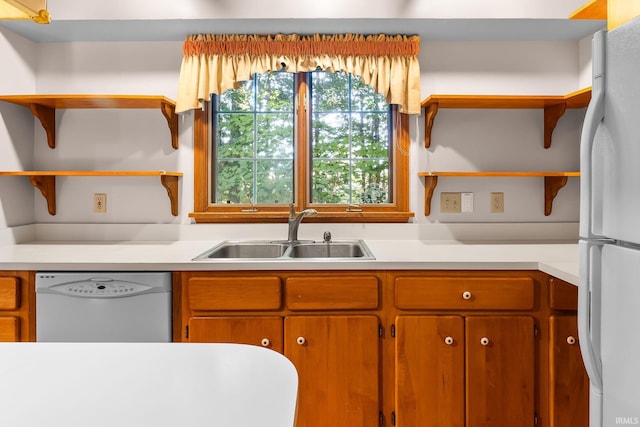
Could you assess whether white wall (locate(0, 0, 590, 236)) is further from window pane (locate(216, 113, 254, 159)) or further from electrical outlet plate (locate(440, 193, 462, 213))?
window pane (locate(216, 113, 254, 159))

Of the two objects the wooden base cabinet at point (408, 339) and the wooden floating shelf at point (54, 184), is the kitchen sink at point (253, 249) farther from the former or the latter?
the wooden base cabinet at point (408, 339)

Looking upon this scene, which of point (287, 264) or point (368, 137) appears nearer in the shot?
point (287, 264)

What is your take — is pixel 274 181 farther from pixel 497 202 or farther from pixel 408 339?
pixel 497 202

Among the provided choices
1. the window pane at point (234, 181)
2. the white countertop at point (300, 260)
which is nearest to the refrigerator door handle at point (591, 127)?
the white countertop at point (300, 260)

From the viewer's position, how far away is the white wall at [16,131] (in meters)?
2.27

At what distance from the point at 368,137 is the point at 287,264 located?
1084mm

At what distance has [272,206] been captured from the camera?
252cm

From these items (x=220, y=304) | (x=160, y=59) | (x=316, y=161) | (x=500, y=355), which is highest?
(x=160, y=59)

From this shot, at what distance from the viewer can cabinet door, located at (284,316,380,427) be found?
71.1 inches

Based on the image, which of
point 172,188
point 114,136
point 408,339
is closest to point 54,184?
point 114,136

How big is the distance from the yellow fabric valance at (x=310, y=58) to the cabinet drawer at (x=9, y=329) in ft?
4.39

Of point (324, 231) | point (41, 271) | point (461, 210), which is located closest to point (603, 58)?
point (461, 210)

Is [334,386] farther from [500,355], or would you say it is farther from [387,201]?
[387,201]

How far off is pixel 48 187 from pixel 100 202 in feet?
0.94
